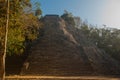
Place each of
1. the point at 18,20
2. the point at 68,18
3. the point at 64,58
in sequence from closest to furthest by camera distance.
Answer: the point at 18,20 < the point at 64,58 < the point at 68,18

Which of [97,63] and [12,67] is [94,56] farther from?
[12,67]

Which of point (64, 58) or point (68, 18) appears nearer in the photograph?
point (64, 58)

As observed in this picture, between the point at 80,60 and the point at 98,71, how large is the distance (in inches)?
92.4

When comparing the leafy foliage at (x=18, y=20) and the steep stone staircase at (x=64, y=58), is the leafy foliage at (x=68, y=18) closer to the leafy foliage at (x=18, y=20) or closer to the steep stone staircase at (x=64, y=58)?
the steep stone staircase at (x=64, y=58)

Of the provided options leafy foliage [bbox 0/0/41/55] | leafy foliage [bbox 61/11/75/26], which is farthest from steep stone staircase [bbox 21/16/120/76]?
leafy foliage [bbox 61/11/75/26]

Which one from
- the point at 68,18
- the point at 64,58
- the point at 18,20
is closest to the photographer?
the point at 18,20

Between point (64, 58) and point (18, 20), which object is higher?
point (18, 20)

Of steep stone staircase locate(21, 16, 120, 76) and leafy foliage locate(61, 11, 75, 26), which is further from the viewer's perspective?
leafy foliage locate(61, 11, 75, 26)

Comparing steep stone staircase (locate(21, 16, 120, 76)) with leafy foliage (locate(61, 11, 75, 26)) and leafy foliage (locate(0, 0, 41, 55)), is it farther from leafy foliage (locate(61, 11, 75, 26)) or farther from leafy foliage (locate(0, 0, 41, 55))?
leafy foliage (locate(61, 11, 75, 26))

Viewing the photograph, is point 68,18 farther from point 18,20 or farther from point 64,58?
point 18,20

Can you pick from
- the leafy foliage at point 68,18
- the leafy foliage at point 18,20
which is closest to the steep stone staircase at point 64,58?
the leafy foliage at point 18,20

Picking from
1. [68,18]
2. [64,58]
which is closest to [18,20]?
[64,58]

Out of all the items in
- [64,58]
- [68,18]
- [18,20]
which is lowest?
[64,58]

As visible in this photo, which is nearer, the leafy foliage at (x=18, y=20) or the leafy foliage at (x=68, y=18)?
the leafy foliage at (x=18, y=20)
